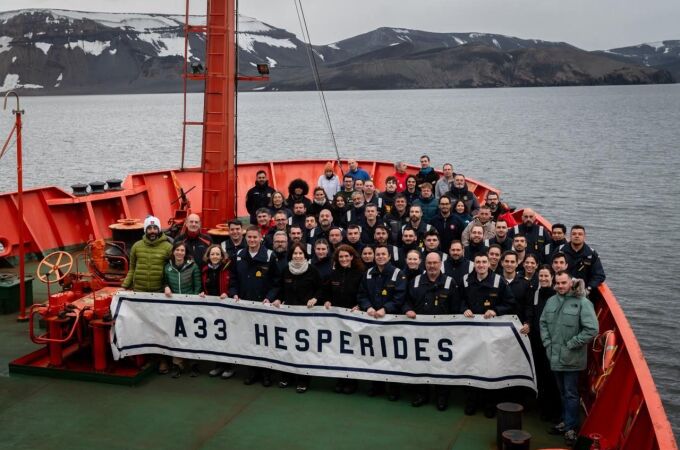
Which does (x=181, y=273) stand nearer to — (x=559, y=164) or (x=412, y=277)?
(x=412, y=277)

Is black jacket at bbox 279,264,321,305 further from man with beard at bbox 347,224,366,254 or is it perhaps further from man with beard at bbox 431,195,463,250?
man with beard at bbox 431,195,463,250

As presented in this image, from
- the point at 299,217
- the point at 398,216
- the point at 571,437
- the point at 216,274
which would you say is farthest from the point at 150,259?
the point at 571,437

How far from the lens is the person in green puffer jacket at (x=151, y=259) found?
9.35 m

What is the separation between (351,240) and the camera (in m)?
9.64

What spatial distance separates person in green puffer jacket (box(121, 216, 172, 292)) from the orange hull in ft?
17.1

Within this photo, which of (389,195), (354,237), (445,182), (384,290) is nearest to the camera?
(384,290)

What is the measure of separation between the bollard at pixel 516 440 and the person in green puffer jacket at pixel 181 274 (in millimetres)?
4206

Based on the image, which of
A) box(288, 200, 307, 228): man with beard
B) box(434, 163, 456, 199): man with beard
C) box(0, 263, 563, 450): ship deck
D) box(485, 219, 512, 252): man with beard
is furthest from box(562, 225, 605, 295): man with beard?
box(434, 163, 456, 199): man with beard

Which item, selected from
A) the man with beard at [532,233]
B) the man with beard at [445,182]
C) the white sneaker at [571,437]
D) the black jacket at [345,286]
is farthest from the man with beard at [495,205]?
the white sneaker at [571,437]

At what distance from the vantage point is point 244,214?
1888cm

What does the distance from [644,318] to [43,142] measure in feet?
249

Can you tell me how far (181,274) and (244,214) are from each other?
969cm

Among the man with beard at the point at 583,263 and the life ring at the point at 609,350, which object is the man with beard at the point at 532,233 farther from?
the life ring at the point at 609,350

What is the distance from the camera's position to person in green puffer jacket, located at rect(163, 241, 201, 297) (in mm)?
9203
